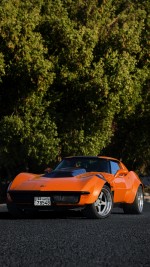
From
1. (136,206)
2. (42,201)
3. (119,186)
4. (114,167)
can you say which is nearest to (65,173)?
(42,201)

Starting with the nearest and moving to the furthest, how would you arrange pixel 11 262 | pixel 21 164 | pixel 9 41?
pixel 11 262 → pixel 9 41 → pixel 21 164

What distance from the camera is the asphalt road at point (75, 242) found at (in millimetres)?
7555

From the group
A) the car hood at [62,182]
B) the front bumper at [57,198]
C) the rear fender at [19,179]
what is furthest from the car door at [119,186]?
Answer: the rear fender at [19,179]

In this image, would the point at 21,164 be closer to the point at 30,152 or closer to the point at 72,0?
the point at 30,152

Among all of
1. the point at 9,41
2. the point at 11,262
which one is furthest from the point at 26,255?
the point at 9,41

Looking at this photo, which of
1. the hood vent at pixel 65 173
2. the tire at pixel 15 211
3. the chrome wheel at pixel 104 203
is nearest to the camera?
the chrome wheel at pixel 104 203

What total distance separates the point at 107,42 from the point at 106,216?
595 inches

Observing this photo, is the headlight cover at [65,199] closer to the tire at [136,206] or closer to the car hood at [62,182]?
the car hood at [62,182]

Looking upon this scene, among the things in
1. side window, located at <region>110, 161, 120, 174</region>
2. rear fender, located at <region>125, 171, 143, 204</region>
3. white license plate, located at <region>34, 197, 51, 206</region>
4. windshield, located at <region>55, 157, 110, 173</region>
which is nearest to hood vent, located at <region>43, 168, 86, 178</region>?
windshield, located at <region>55, 157, 110, 173</region>

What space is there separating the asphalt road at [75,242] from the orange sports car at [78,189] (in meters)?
Result: 0.42

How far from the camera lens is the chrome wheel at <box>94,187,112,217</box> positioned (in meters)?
14.0

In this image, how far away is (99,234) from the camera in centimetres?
1050

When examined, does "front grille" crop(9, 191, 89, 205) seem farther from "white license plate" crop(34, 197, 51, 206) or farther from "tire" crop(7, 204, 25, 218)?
"tire" crop(7, 204, 25, 218)

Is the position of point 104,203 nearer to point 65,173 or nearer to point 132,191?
point 65,173
